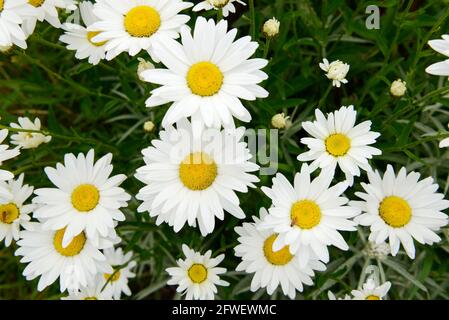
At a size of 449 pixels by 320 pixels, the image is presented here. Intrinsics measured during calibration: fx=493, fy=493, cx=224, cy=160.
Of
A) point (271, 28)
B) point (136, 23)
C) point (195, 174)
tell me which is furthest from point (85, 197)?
point (271, 28)

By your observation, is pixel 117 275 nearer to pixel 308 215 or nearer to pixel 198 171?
pixel 198 171

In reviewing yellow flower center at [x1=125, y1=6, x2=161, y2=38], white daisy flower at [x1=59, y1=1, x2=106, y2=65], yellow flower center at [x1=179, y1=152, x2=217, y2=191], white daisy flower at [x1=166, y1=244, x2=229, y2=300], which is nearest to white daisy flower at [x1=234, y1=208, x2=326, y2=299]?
white daisy flower at [x1=166, y1=244, x2=229, y2=300]

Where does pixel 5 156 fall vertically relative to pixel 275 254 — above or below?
above

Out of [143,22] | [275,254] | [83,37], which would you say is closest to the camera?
[143,22]

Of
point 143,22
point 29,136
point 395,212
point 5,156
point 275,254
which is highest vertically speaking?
point 143,22

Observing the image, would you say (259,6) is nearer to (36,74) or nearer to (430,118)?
(430,118)

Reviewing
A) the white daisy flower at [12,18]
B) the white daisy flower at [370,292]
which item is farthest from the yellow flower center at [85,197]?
the white daisy flower at [370,292]
